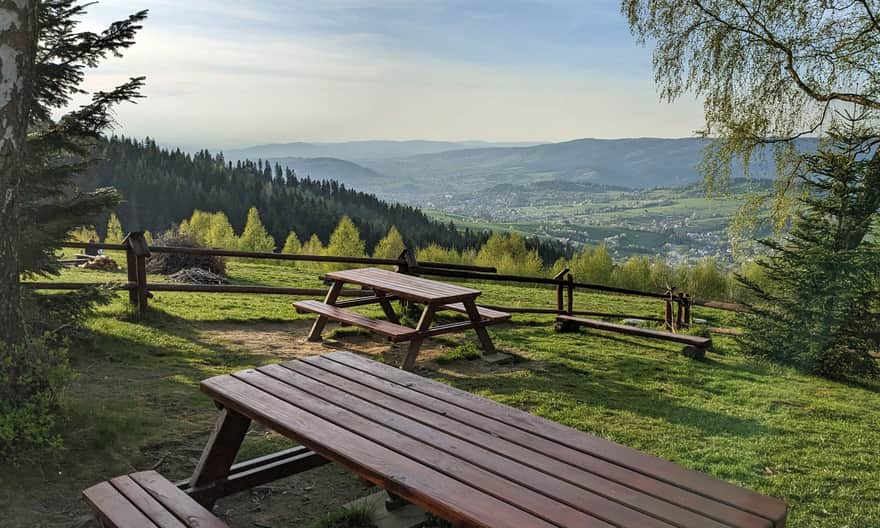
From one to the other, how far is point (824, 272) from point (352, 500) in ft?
26.8

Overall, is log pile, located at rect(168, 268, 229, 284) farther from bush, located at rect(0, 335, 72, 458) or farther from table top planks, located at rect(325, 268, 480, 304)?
bush, located at rect(0, 335, 72, 458)

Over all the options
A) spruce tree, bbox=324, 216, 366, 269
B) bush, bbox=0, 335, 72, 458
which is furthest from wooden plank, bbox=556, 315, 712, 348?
spruce tree, bbox=324, 216, 366, 269

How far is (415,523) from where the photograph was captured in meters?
3.64

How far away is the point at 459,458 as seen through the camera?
8.18 ft

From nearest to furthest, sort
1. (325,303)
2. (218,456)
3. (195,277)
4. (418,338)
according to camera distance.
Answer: (218,456) < (418,338) < (325,303) < (195,277)

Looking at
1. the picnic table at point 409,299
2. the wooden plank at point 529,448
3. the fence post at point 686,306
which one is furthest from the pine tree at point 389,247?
the wooden plank at point 529,448

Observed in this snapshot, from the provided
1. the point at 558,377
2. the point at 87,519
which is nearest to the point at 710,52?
the point at 558,377

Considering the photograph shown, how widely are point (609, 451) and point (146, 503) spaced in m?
2.09

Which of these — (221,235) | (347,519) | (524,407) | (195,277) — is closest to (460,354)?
(524,407)

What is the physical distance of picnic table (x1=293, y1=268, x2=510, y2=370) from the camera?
7.07 metres

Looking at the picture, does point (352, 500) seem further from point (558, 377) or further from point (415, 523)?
point (558, 377)

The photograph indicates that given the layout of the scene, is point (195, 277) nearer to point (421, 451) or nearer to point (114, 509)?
point (114, 509)

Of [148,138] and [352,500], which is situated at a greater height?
[148,138]

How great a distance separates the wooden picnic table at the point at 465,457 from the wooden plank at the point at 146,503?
21.4 inches
